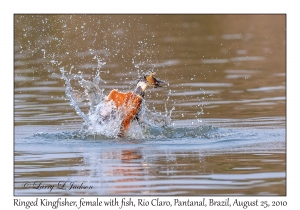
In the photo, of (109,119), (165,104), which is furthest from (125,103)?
(165,104)

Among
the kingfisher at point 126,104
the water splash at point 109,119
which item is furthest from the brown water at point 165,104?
the kingfisher at point 126,104

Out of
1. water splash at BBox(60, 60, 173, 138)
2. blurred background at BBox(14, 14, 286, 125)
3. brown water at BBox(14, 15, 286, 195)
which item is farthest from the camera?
blurred background at BBox(14, 14, 286, 125)

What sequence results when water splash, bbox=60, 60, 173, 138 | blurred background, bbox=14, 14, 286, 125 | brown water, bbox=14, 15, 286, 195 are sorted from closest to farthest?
brown water, bbox=14, 15, 286, 195
water splash, bbox=60, 60, 173, 138
blurred background, bbox=14, 14, 286, 125

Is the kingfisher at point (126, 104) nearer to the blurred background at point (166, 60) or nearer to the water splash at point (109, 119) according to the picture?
the water splash at point (109, 119)

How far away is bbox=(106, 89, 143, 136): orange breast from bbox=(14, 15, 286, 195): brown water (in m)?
0.33

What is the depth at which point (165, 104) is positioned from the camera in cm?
1266

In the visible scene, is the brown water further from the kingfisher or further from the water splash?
the kingfisher

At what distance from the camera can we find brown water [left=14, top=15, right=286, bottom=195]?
8062 mm

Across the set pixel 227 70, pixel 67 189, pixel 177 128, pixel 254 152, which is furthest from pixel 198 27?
pixel 67 189

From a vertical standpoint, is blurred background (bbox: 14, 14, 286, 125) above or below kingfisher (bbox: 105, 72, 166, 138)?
above

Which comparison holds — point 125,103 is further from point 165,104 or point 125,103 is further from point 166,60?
point 166,60

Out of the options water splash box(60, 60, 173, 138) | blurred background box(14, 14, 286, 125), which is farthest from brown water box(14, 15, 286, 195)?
water splash box(60, 60, 173, 138)

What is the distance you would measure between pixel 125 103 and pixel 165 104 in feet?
7.77

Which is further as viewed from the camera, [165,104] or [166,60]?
[166,60]
